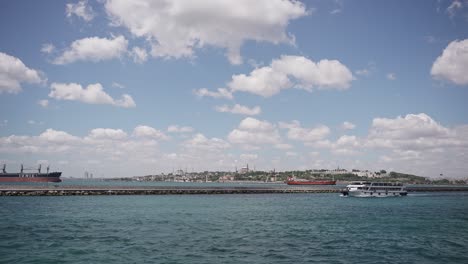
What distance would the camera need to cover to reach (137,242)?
3647cm

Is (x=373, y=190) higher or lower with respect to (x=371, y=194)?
higher

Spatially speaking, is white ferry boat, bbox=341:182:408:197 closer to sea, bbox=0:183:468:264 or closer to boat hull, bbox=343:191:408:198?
boat hull, bbox=343:191:408:198

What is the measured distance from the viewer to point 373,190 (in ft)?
417

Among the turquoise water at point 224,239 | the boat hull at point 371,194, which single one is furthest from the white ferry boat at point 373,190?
the turquoise water at point 224,239

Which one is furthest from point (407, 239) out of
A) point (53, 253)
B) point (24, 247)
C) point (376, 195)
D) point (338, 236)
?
point (376, 195)

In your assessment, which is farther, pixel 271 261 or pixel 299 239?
pixel 299 239

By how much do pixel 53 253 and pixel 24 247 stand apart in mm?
4639

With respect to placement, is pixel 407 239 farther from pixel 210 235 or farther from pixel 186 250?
pixel 186 250

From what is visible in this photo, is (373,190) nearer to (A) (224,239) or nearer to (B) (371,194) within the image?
(B) (371,194)

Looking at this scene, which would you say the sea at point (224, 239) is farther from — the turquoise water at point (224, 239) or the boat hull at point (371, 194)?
the boat hull at point (371, 194)

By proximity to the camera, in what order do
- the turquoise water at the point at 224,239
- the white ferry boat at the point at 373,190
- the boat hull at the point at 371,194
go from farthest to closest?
the white ferry boat at the point at 373,190, the boat hull at the point at 371,194, the turquoise water at the point at 224,239

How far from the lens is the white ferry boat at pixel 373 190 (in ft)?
412

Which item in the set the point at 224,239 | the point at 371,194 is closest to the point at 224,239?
the point at 224,239

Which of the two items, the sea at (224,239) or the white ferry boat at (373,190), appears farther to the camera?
the white ferry boat at (373,190)
